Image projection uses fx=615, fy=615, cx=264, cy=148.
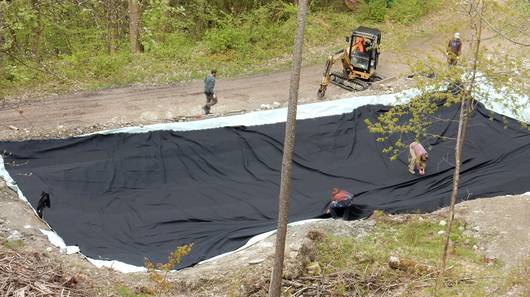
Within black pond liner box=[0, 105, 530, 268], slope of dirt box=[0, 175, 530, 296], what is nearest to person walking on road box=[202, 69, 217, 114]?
black pond liner box=[0, 105, 530, 268]

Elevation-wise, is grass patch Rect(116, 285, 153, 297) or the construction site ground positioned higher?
the construction site ground

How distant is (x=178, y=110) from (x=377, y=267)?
9038 millimetres

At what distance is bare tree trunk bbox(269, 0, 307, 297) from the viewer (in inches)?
301

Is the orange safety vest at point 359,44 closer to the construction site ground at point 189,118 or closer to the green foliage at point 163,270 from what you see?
the construction site ground at point 189,118

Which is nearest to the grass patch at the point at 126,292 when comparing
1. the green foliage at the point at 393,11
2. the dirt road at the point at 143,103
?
the dirt road at the point at 143,103

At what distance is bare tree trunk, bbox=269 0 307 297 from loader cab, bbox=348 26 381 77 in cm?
1075

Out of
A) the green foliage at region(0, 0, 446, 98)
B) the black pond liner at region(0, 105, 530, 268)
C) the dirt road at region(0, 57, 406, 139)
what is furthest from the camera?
the green foliage at region(0, 0, 446, 98)

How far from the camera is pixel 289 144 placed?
312 inches

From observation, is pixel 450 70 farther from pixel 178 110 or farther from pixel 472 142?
pixel 178 110

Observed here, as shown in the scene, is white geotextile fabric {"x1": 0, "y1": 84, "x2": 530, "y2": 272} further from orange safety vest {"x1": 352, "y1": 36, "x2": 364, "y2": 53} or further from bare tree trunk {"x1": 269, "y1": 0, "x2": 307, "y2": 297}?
bare tree trunk {"x1": 269, "y1": 0, "x2": 307, "y2": 297}

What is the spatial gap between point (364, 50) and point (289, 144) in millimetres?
11423

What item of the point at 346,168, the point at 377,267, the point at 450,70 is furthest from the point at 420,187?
the point at 450,70

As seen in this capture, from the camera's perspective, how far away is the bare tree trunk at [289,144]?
7656mm

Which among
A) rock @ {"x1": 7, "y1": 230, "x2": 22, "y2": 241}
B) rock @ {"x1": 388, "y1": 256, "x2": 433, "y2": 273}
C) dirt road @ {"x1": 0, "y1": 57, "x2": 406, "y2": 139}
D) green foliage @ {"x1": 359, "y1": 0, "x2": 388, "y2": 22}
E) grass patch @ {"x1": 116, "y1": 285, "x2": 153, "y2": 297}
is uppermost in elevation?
green foliage @ {"x1": 359, "y1": 0, "x2": 388, "y2": 22}
